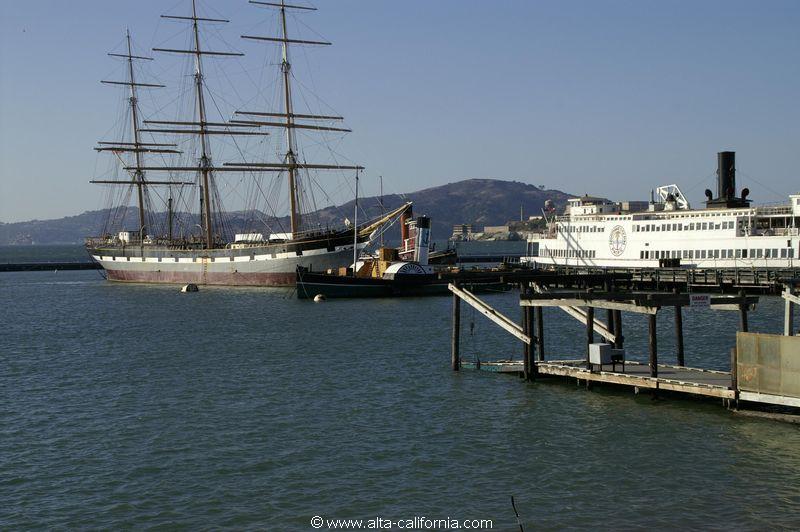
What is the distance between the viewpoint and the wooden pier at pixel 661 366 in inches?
877

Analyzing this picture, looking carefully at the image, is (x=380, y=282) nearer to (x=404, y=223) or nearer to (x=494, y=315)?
(x=404, y=223)

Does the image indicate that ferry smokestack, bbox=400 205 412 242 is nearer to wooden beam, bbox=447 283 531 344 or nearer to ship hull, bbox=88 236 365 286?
ship hull, bbox=88 236 365 286

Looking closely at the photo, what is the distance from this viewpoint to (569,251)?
87625 mm

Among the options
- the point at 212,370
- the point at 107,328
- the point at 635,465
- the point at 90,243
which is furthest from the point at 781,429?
the point at 90,243

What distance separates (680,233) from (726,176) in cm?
842

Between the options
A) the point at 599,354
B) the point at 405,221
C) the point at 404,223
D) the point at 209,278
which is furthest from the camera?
the point at 209,278

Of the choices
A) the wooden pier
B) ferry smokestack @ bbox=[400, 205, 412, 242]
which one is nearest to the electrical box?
the wooden pier

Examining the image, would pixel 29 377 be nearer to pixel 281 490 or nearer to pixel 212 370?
pixel 212 370

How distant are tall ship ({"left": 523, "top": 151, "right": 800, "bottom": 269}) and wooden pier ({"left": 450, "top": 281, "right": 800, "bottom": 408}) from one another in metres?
41.4

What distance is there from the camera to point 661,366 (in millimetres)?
29531

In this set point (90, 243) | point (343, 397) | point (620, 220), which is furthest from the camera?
point (90, 243)

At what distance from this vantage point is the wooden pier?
2228cm

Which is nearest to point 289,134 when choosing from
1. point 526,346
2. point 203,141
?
point 203,141

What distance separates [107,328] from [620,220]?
49.1 m
